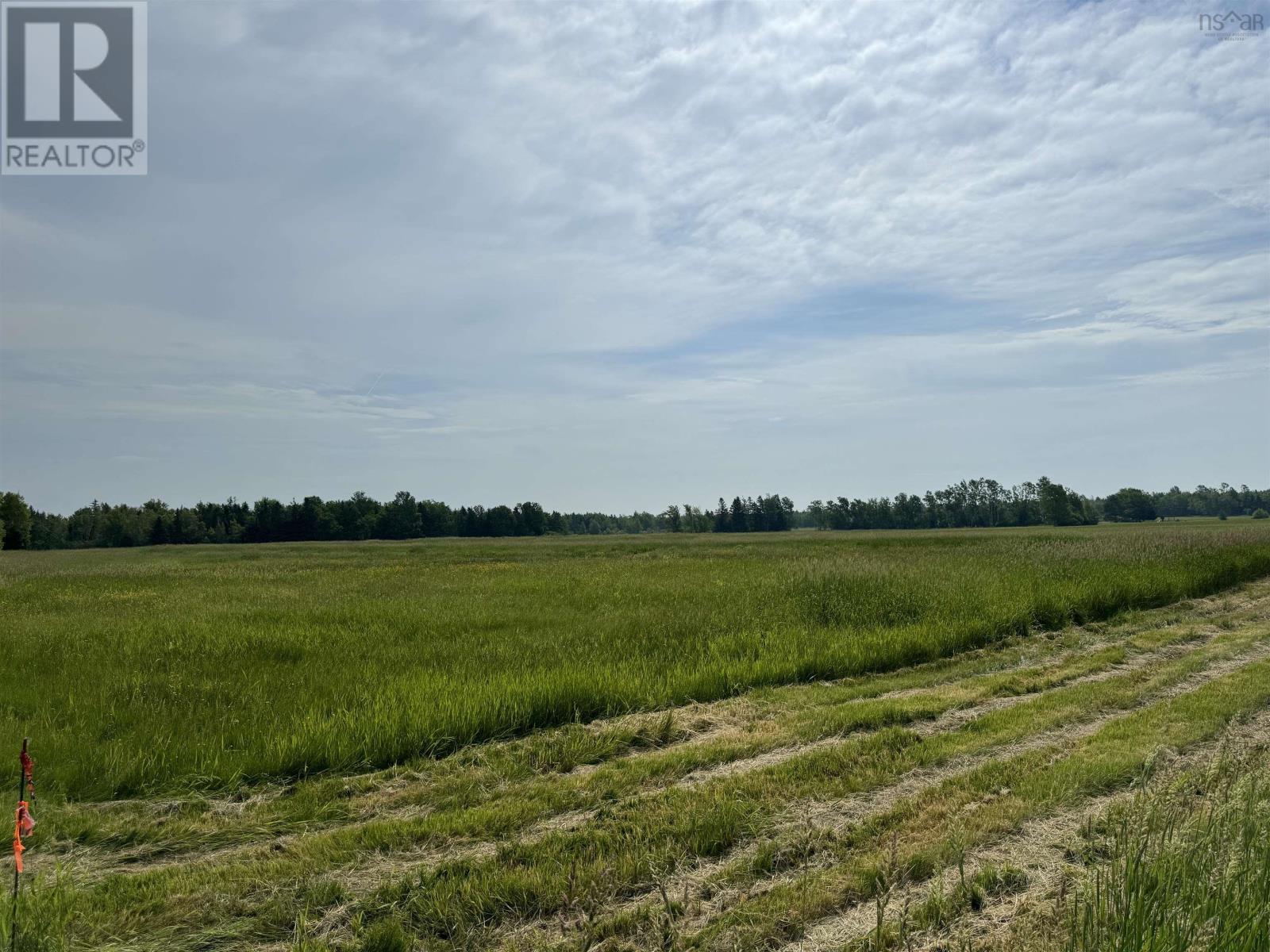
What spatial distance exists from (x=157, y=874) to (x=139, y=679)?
246 inches

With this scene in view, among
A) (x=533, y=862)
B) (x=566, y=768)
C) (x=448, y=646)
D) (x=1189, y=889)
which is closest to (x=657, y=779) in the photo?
(x=566, y=768)

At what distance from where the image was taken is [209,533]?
373 feet

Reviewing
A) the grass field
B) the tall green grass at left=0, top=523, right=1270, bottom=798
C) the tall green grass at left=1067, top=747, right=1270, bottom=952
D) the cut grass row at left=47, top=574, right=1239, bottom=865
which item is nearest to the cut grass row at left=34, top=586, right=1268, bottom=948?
the grass field

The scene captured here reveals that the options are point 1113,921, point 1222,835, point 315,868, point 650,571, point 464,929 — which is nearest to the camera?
point 1113,921

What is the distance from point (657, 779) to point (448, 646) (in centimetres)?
680

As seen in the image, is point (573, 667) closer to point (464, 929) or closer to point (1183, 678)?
point (464, 929)

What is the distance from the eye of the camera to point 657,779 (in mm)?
6785

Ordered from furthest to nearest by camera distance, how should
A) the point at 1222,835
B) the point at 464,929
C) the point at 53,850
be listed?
the point at 53,850 → the point at 464,929 → the point at 1222,835

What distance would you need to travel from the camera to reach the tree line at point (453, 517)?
4557 inches

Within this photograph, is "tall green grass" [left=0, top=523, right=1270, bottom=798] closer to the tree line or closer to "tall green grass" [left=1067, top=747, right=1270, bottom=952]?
"tall green grass" [left=1067, top=747, right=1270, bottom=952]

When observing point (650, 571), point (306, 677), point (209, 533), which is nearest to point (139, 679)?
point (306, 677)

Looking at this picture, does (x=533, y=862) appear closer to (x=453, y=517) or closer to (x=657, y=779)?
(x=657, y=779)

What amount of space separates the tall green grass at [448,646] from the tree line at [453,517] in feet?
321

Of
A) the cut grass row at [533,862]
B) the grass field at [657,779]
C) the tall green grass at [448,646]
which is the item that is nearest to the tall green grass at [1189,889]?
the grass field at [657,779]
